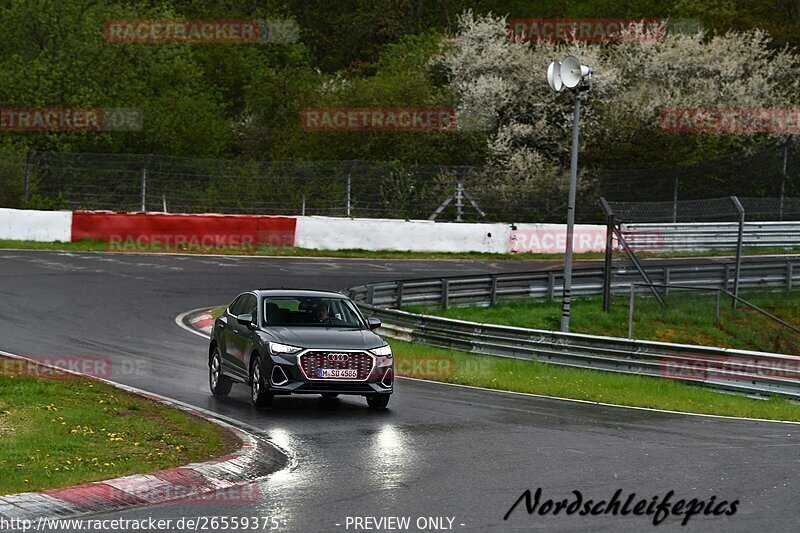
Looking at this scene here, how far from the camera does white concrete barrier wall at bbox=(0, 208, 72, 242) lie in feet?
121

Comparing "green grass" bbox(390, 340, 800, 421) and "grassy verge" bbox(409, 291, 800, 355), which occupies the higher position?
"grassy verge" bbox(409, 291, 800, 355)

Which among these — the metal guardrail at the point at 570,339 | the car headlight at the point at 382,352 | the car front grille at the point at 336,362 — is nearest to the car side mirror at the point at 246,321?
the car front grille at the point at 336,362

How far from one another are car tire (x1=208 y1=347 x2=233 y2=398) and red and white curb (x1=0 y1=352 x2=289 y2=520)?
5079 mm

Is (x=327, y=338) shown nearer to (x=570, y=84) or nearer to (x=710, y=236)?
(x=570, y=84)

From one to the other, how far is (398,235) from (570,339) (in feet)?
59.0

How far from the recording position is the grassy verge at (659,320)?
28.0m

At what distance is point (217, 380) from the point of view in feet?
55.5

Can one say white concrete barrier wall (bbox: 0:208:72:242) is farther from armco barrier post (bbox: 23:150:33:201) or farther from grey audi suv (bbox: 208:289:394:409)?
grey audi suv (bbox: 208:289:394:409)

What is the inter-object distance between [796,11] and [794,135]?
18968mm

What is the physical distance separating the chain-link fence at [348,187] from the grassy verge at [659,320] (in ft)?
25.3

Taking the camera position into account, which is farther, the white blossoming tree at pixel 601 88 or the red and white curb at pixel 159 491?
the white blossoming tree at pixel 601 88

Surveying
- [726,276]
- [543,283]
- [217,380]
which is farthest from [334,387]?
[726,276]

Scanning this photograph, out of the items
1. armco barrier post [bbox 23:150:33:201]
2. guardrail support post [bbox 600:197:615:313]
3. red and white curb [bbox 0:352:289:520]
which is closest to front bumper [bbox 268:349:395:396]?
red and white curb [bbox 0:352:289:520]

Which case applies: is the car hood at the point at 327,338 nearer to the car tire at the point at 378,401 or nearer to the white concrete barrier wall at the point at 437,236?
the car tire at the point at 378,401
